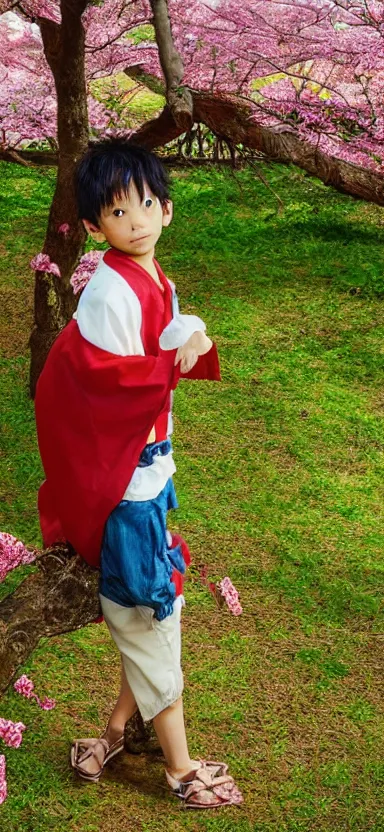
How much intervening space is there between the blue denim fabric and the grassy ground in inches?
40.4

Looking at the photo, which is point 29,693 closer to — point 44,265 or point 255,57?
point 44,265

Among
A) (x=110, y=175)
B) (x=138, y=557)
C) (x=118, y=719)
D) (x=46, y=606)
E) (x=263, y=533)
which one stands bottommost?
(x=263, y=533)

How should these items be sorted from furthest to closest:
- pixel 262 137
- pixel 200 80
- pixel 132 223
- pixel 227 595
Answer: pixel 200 80
pixel 262 137
pixel 227 595
pixel 132 223

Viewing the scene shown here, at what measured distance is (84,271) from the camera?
6.29m

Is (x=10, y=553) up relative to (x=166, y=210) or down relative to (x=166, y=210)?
down

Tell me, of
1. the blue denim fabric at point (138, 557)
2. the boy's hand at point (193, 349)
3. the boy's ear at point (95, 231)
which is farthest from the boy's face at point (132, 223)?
the blue denim fabric at point (138, 557)

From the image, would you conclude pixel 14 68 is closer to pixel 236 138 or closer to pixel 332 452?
pixel 236 138

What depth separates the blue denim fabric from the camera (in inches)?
136

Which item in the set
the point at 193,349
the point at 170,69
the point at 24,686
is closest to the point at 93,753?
the point at 24,686

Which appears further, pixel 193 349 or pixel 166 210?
pixel 166 210

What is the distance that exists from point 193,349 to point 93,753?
1.82m

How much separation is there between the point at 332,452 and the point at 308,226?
159 inches

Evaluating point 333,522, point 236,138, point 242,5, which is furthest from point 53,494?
point 242,5

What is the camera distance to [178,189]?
10820 millimetres
